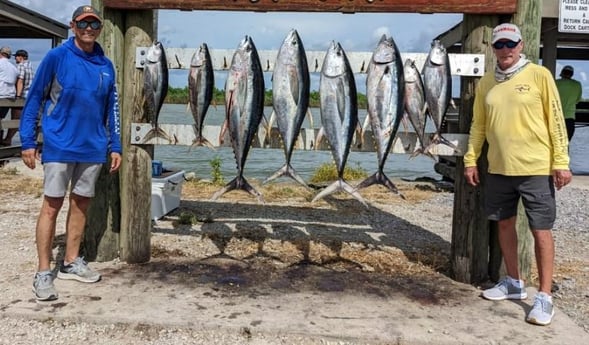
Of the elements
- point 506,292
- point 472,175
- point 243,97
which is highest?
point 243,97

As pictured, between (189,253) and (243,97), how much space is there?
6.09 ft

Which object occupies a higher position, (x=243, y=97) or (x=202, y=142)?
(x=243, y=97)

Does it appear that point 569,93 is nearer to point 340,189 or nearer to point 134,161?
point 340,189

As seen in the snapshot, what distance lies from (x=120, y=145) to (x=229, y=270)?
4.39 feet

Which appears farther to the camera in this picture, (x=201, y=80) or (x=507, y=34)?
(x=201, y=80)

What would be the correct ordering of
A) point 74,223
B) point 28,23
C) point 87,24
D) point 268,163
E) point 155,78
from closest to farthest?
point 87,24
point 74,223
point 155,78
point 28,23
point 268,163

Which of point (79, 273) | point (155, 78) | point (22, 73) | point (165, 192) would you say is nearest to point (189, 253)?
point (79, 273)

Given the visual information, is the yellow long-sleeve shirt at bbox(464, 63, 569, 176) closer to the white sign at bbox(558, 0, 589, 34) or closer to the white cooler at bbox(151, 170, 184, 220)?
the white cooler at bbox(151, 170, 184, 220)

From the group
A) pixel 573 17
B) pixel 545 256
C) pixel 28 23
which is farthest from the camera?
pixel 28 23

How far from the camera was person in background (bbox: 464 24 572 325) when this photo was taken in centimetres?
359

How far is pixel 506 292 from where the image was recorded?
4.01 m

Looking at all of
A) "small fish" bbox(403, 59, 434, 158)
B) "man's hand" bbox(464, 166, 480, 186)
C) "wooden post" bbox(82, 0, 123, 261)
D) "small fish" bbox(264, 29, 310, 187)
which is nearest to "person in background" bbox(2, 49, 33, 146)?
"wooden post" bbox(82, 0, 123, 261)

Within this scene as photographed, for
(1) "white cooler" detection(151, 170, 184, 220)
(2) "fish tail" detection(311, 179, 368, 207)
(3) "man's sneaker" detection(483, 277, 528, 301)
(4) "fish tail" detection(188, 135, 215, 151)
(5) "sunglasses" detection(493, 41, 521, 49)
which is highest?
(5) "sunglasses" detection(493, 41, 521, 49)

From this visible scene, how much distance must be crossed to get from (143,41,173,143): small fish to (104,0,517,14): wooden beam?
392 millimetres
